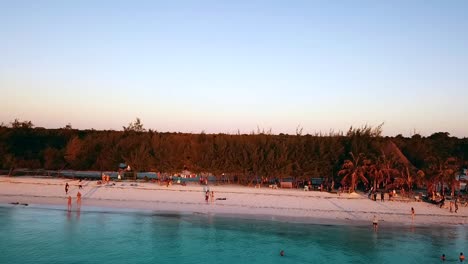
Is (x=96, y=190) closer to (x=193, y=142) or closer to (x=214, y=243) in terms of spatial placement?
(x=193, y=142)

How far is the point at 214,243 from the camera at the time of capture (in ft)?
88.3

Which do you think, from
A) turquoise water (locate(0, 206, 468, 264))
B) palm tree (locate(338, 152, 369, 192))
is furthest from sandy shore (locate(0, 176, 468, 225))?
turquoise water (locate(0, 206, 468, 264))

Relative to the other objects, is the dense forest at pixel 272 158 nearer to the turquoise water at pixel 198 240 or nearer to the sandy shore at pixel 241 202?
the sandy shore at pixel 241 202

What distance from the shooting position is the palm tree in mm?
43031

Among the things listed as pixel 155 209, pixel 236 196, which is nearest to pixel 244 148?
pixel 236 196

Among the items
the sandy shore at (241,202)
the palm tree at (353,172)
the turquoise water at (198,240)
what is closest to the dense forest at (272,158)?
the palm tree at (353,172)

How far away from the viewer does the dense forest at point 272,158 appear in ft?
143

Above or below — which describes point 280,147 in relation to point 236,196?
above

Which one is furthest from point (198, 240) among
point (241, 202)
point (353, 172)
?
point (353, 172)

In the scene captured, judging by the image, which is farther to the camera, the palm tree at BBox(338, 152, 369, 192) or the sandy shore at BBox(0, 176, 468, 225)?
the palm tree at BBox(338, 152, 369, 192)

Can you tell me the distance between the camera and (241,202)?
39469 mm

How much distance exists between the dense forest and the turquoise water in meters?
11.1

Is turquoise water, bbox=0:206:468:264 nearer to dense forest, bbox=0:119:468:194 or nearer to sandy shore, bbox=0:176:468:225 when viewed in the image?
sandy shore, bbox=0:176:468:225

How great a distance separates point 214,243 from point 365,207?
1718cm
